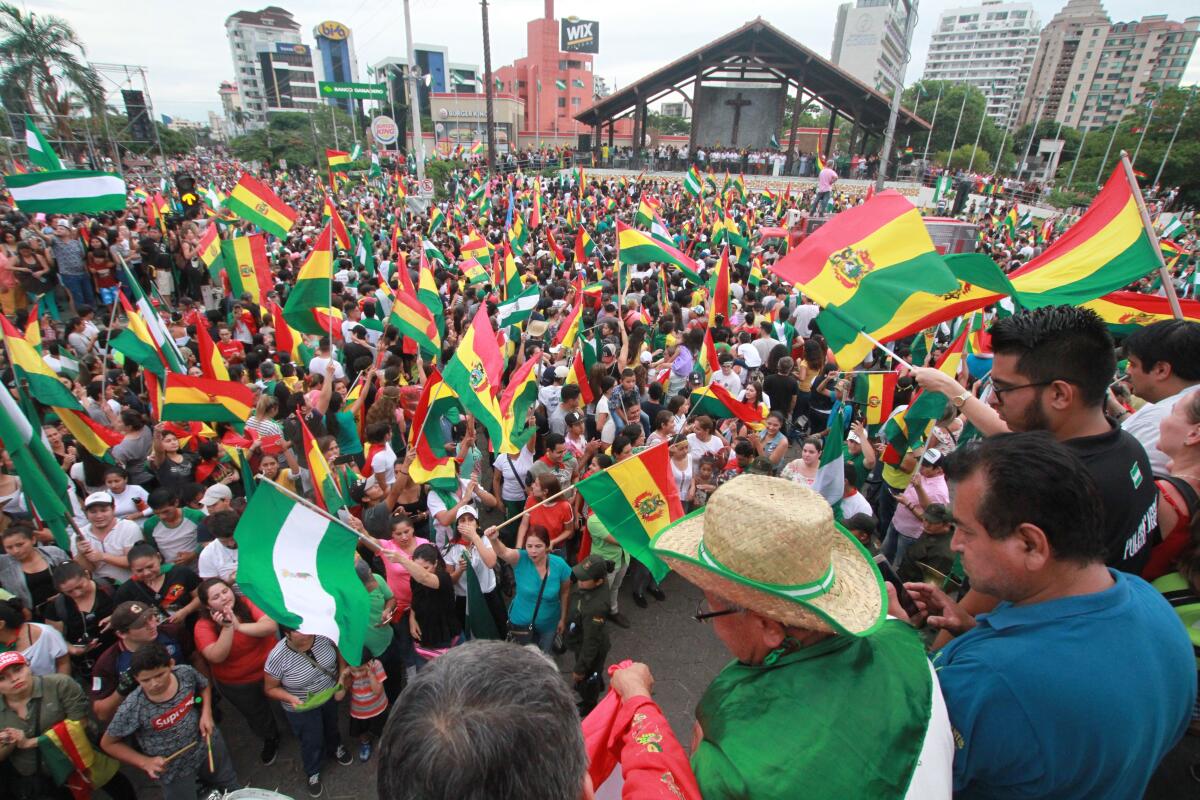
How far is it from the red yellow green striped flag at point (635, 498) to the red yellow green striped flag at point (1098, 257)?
257 centimetres

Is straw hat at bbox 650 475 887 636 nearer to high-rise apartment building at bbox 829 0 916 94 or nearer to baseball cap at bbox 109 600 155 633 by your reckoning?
baseball cap at bbox 109 600 155 633

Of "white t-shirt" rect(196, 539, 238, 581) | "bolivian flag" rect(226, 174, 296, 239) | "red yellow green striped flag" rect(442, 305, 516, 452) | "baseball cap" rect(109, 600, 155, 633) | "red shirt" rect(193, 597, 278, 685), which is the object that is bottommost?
"red shirt" rect(193, 597, 278, 685)

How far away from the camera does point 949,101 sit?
2687 inches

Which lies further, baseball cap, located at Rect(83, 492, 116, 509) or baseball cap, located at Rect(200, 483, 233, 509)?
baseball cap, located at Rect(200, 483, 233, 509)

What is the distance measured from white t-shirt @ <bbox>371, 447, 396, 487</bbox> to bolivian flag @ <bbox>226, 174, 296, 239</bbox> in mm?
5690

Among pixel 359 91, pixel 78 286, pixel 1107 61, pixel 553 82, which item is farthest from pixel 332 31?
pixel 1107 61

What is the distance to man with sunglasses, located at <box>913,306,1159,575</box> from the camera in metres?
2.07

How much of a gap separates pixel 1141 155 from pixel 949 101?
32.2 m

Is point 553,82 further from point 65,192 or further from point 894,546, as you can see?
point 894,546

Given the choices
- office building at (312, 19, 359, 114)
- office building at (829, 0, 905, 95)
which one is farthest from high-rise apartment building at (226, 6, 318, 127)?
office building at (829, 0, 905, 95)

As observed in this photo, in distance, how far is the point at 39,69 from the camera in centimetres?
2350

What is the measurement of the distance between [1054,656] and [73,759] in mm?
4387

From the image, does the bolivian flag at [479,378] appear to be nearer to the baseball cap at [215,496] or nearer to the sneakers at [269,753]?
the baseball cap at [215,496]

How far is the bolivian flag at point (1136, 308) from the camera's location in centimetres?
434
